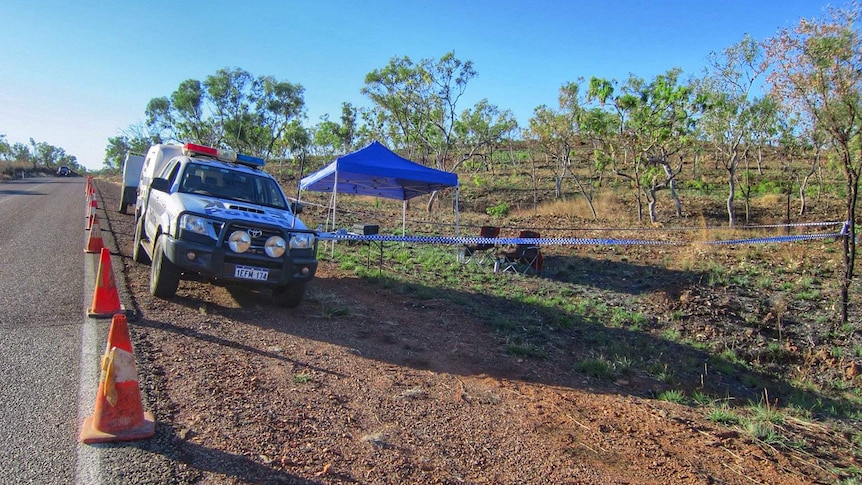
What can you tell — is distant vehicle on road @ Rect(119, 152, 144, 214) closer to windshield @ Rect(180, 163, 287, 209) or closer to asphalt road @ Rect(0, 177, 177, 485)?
asphalt road @ Rect(0, 177, 177, 485)

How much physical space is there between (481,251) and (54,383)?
31.0 ft

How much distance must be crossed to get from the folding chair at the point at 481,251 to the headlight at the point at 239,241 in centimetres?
675

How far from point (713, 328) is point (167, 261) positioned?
7.78 metres

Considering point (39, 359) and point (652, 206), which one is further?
point (652, 206)

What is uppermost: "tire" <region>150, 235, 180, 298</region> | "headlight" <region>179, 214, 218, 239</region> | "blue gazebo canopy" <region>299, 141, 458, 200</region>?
"blue gazebo canopy" <region>299, 141, 458, 200</region>

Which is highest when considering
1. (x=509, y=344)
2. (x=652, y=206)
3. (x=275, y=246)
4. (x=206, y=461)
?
(x=652, y=206)

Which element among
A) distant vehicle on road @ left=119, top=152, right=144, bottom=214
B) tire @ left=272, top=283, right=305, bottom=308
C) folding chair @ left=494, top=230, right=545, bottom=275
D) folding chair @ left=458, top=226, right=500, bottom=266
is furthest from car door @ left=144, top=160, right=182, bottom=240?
distant vehicle on road @ left=119, top=152, right=144, bottom=214

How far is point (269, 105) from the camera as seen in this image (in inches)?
1521

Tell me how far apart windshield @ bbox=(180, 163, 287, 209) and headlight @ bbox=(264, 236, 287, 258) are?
1.18 m

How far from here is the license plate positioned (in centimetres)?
575

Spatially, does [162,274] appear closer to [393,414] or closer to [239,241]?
[239,241]

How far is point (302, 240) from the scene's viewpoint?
6.24m

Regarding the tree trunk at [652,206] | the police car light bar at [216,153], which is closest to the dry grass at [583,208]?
the tree trunk at [652,206]

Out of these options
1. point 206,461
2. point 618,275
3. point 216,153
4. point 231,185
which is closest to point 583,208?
point 618,275
